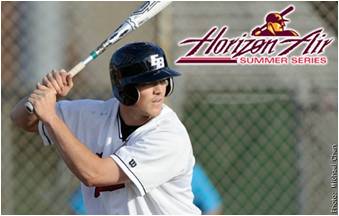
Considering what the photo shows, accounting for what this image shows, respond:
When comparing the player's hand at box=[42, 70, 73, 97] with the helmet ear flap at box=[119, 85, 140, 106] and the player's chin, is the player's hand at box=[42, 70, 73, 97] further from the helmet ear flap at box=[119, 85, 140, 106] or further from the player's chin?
the player's chin

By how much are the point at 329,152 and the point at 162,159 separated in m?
3.01

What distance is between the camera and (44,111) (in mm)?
3377

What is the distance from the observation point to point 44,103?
3.39 m

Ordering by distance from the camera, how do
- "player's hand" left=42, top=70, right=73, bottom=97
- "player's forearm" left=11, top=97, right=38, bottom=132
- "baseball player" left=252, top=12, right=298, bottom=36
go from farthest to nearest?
"baseball player" left=252, top=12, right=298, bottom=36
"player's forearm" left=11, top=97, right=38, bottom=132
"player's hand" left=42, top=70, right=73, bottom=97

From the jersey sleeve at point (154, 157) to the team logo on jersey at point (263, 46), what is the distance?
216 cm

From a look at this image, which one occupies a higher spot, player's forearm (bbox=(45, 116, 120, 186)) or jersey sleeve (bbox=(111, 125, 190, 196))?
player's forearm (bbox=(45, 116, 120, 186))

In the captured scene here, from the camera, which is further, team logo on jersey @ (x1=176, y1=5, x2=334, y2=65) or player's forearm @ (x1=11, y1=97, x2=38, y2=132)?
team logo on jersey @ (x1=176, y1=5, x2=334, y2=65)

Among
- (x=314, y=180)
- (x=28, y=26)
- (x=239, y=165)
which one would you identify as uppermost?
(x=28, y=26)

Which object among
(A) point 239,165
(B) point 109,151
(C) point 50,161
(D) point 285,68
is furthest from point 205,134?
(B) point 109,151

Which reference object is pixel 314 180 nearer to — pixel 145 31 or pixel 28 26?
pixel 145 31

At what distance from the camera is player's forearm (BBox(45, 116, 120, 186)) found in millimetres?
3348

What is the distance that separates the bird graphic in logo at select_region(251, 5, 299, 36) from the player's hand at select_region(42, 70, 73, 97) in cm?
240

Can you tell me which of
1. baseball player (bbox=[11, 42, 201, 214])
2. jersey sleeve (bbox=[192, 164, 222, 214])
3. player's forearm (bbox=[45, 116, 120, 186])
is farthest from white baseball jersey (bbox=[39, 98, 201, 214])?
jersey sleeve (bbox=[192, 164, 222, 214])

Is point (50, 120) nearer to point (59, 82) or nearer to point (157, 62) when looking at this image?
point (59, 82)
